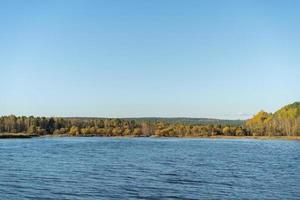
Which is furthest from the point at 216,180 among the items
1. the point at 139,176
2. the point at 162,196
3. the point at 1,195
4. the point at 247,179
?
the point at 1,195

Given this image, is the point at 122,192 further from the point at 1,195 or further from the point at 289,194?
the point at 289,194

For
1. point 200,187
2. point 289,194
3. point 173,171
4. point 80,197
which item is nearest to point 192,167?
point 173,171

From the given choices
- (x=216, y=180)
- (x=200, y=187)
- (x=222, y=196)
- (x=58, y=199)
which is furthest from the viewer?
(x=216, y=180)

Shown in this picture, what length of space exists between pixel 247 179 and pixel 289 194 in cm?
1033

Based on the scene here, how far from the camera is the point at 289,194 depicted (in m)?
43.3

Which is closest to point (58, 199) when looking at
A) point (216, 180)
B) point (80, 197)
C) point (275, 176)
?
point (80, 197)

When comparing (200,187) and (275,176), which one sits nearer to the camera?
(200,187)

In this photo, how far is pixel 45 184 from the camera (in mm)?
47000

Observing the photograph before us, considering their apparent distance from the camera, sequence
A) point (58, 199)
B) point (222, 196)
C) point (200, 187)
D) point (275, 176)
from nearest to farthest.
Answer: point (58, 199)
point (222, 196)
point (200, 187)
point (275, 176)

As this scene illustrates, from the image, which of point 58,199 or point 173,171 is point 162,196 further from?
point 173,171

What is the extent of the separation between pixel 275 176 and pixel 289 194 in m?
14.2

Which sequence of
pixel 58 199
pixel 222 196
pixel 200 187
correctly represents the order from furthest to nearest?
1. pixel 200 187
2. pixel 222 196
3. pixel 58 199

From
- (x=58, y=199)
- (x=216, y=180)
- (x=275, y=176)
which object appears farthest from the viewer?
(x=275, y=176)

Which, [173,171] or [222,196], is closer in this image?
[222,196]
